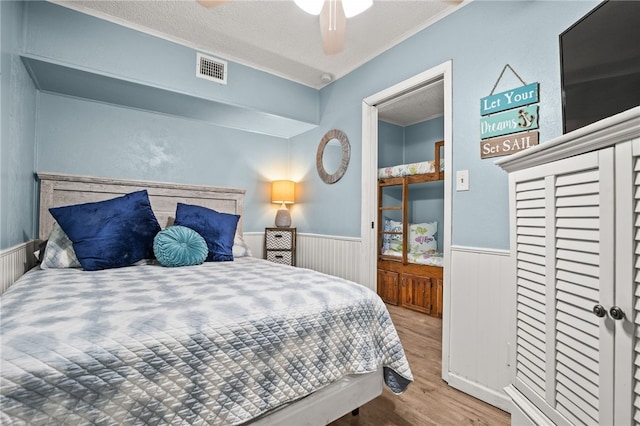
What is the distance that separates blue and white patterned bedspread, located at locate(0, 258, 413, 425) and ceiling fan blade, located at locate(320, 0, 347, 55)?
1.40 meters

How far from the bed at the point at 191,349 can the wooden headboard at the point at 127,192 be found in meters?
0.97

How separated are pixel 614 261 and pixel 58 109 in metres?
3.62

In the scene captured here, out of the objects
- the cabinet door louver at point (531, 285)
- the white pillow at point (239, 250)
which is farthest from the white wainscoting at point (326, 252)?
the cabinet door louver at point (531, 285)

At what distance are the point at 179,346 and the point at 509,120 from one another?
1.98 meters

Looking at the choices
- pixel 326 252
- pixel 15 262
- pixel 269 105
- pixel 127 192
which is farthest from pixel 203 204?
pixel 15 262

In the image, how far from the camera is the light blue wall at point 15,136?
1624 mm

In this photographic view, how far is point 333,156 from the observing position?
315cm

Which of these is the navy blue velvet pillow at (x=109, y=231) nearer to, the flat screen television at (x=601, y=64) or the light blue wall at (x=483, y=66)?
the light blue wall at (x=483, y=66)

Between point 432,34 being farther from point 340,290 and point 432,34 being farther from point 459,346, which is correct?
point 459,346

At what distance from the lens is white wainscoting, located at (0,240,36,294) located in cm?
159

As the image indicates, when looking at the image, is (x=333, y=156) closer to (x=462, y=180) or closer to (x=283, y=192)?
(x=283, y=192)

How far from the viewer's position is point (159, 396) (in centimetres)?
90

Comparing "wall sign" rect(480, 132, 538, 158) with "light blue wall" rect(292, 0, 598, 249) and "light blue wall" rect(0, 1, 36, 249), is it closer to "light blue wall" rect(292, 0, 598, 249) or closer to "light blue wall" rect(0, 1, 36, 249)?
"light blue wall" rect(292, 0, 598, 249)

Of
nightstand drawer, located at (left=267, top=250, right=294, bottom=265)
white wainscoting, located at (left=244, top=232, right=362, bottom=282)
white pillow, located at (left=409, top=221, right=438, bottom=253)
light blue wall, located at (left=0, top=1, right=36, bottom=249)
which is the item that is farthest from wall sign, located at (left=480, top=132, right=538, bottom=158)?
light blue wall, located at (left=0, top=1, right=36, bottom=249)
